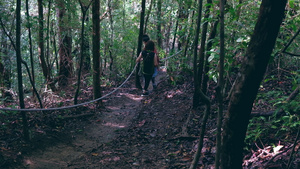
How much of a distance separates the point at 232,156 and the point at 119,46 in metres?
10.5

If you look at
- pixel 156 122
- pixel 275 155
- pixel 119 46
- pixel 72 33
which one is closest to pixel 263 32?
pixel 275 155

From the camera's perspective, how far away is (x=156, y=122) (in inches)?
248

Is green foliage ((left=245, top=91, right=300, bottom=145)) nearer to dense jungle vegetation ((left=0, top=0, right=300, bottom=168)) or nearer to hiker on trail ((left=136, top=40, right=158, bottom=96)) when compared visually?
dense jungle vegetation ((left=0, top=0, right=300, bottom=168))

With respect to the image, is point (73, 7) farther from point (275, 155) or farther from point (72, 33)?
point (275, 155)

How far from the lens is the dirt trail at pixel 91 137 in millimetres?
4324

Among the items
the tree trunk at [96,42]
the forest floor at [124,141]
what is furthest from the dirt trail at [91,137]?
the tree trunk at [96,42]

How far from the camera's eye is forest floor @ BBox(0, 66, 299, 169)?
394 cm

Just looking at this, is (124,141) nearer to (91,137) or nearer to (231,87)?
(91,137)

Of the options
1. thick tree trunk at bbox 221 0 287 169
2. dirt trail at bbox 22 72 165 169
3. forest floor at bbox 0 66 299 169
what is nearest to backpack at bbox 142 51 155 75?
dirt trail at bbox 22 72 165 169

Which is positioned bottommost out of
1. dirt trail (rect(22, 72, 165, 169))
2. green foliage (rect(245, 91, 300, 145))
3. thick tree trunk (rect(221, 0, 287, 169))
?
dirt trail (rect(22, 72, 165, 169))

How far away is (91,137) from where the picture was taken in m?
5.79

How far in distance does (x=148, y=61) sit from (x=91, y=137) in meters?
3.85

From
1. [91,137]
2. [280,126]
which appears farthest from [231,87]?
[91,137]

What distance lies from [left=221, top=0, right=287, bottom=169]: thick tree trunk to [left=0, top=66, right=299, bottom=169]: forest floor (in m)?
0.93
